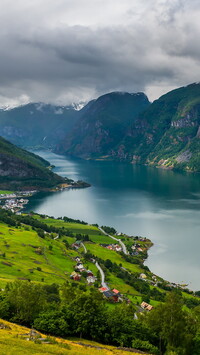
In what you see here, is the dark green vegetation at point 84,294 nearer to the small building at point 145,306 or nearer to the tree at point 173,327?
the tree at point 173,327

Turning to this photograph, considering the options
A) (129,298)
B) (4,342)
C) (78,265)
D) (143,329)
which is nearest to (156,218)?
(78,265)

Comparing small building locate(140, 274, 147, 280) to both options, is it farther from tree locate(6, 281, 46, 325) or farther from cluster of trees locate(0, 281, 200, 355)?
tree locate(6, 281, 46, 325)

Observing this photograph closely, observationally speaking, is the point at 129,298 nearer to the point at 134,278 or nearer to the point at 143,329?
the point at 134,278

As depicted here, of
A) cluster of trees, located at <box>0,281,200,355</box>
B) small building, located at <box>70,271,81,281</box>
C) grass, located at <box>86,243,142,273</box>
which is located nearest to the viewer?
cluster of trees, located at <box>0,281,200,355</box>

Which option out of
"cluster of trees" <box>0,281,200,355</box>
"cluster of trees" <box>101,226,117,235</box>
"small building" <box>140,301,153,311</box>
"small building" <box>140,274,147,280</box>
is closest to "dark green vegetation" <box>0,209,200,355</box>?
"cluster of trees" <box>0,281,200,355</box>

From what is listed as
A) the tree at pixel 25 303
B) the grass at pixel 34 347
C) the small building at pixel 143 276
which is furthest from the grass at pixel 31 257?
the grass at pixel 34 347

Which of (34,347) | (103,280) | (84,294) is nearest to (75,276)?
(103,280)

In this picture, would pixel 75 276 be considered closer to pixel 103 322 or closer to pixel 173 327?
pixel 103 322
